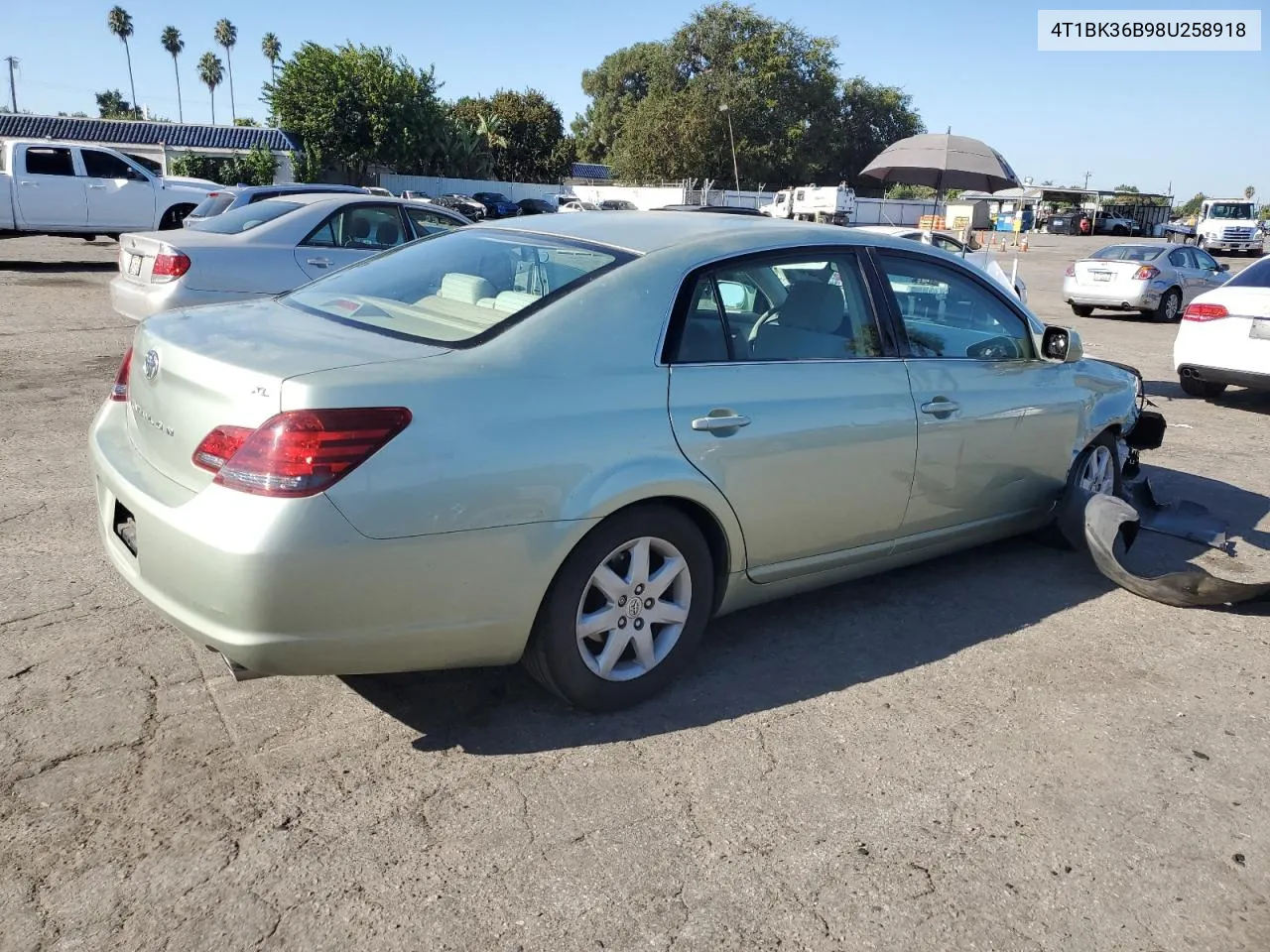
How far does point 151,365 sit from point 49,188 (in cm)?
1684

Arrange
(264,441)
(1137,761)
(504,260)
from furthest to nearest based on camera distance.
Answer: (504,260) → (1137,761) → (264,441)

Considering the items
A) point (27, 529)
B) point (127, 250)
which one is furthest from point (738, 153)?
point (27, 529)

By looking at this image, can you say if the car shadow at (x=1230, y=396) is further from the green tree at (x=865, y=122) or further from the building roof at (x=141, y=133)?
the green tree at (x=865, y=122)

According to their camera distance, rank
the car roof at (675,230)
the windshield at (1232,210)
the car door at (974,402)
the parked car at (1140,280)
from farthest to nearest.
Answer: the windshield at (1232,210) → the parked car at (1140,280) → the car door at (974,402) → the car roof at (675,230)

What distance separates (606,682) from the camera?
3.31 metres

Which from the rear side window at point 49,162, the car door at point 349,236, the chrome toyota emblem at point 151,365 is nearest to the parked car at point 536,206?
the rear side window at point 49,162

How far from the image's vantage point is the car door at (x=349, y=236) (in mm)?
9383

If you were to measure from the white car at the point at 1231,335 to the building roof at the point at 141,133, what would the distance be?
46.1 meters

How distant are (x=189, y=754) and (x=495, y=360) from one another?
1471 mm

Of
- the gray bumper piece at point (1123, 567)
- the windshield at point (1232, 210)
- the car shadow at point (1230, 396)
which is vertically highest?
the windshield at point (1232, 210)

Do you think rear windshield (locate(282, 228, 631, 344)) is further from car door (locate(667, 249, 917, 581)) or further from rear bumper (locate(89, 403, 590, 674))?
rear bumper (locate(89, 403, 590, 674))

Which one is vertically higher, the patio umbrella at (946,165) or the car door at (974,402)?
the patio umbrella at (946,165)

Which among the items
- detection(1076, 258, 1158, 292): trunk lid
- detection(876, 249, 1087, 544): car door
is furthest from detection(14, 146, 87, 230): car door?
detection(1076, 258, 1158, 292): trunk lid

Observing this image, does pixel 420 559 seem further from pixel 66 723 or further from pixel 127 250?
pixel 127 250
